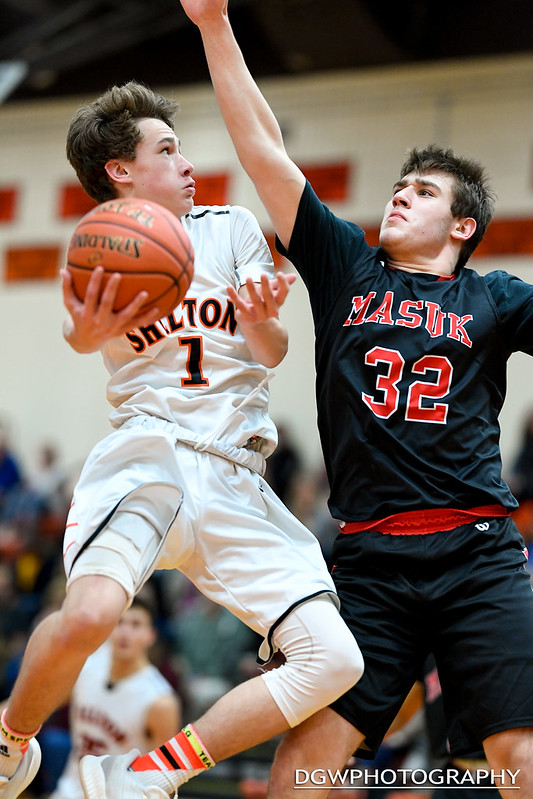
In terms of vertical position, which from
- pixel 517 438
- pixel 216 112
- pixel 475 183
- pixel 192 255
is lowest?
pixel 517 438

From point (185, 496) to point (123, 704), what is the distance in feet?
11.6

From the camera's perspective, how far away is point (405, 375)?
4.02 metres

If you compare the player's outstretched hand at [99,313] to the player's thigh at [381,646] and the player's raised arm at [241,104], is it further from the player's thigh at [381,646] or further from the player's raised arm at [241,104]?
the player's thigh at [381,646]

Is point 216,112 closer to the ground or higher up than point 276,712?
Answer: higher up

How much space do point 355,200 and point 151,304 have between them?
34.5ft

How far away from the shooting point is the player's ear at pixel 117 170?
161 inches

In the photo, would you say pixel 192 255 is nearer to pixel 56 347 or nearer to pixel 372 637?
pixel 372 637

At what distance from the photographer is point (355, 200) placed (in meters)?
13.6

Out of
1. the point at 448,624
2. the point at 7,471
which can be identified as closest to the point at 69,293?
the point at 448,624

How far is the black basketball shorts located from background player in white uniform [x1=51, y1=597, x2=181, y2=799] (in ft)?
9.98

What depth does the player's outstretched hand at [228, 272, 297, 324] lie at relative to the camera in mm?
3697

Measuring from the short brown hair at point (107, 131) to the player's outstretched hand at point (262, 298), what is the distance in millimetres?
813

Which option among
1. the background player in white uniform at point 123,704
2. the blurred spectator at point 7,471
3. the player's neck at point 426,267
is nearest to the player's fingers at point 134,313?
the player's neck at point 426,267

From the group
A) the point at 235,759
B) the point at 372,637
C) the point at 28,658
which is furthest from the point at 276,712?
the point at 235,759
